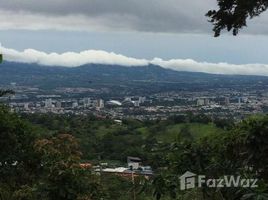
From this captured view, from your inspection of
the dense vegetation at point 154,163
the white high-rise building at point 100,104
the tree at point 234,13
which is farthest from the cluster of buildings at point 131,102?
the tree at point 234,13

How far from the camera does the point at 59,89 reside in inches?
4636

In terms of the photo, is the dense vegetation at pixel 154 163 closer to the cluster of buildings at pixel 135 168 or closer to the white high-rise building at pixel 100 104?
the cluster of buildings at pixel 135 168

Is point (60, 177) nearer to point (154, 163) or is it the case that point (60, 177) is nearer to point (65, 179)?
point (65, 179)

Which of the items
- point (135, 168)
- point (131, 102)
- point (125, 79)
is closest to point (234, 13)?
point (135, 168)

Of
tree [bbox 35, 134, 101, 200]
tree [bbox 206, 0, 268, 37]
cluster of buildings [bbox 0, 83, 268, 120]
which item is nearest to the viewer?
tree [bbox 35, 134, 101, 200]

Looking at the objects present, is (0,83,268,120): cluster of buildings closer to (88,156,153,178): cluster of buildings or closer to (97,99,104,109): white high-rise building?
(97,99,104,109): white high-rise building

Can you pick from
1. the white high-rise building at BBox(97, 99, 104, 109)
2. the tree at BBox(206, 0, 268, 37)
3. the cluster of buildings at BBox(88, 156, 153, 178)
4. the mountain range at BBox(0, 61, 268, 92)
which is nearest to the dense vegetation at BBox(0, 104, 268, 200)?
the cluster of buildings at BBox(88, 156, 153, 178)

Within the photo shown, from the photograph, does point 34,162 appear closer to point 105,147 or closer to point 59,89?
point 105,147

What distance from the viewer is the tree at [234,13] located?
26.0 feet

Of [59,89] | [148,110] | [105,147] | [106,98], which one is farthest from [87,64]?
[105,147]

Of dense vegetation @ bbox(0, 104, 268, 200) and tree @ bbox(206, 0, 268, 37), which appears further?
tree @ bbox(206, 0, 268, 37)

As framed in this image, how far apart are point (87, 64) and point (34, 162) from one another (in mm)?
189354

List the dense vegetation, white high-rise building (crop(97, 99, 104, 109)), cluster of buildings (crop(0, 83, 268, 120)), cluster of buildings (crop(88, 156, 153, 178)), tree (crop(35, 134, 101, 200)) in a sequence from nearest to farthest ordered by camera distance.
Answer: the dense vegetation
cluster of buildings (crop(88, 156, 153, 178))
tree (crop(35, 134, 101, 200))
cluster of buildings (crop(0, 83, 268, 120))
white high-rise building (crop(97, 99, 104, 109))

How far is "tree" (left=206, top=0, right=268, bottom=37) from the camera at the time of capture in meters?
7.92
